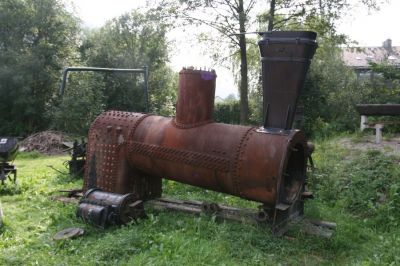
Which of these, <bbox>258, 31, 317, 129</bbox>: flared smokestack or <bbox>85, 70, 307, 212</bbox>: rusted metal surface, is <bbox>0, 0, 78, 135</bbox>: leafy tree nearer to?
<bbox>85, 70, 307, 212</bbox>: rusted metal surface

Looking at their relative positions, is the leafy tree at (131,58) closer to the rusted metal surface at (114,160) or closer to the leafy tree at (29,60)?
the leafy tree at (29,60)

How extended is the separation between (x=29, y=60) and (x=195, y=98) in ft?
56.1

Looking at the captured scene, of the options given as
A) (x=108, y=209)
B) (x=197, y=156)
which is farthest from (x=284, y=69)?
(x=108, y=209)

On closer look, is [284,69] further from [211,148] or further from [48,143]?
[48,143]

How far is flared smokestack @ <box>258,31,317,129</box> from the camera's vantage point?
4750mm

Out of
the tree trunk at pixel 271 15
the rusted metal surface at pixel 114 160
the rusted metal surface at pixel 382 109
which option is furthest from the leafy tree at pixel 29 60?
the rusted metal surface at pixel 382 109

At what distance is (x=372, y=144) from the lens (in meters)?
10.2

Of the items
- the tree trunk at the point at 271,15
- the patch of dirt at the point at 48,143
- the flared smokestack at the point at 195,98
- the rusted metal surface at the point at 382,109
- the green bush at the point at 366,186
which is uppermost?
the tree trunk at the point at 271,15

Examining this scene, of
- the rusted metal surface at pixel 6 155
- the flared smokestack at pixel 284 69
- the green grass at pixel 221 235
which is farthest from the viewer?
the rusted metal surface at pixel 6 155

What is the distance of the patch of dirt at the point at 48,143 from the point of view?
49.9 feet

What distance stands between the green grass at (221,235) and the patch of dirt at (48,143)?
8.10 metres

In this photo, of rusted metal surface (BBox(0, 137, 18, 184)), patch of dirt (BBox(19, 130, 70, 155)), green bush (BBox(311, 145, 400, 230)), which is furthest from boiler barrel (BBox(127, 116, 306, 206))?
patch of dirt (BBox(19, 130, 70, 155))

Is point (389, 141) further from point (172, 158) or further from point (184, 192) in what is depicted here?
point (172, 158)

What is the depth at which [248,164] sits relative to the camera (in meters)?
4.90
